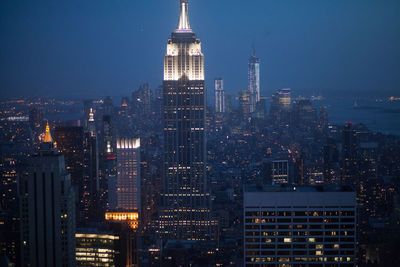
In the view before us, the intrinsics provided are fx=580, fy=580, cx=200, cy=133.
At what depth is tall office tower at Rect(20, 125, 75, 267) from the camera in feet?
25.5

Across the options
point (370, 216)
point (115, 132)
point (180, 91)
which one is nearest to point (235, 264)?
point (370, 216)

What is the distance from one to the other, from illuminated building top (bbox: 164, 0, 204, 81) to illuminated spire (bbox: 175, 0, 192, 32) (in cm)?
83

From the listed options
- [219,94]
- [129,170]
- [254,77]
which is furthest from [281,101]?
[129,170]

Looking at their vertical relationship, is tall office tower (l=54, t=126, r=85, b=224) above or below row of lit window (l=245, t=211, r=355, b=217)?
above

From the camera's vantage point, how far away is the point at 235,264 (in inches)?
401

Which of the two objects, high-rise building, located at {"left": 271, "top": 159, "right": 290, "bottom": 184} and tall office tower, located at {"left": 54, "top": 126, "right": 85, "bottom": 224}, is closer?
tall office tower, located at {"left": 54, "top": 126, "right": 85, "bottom": 224}

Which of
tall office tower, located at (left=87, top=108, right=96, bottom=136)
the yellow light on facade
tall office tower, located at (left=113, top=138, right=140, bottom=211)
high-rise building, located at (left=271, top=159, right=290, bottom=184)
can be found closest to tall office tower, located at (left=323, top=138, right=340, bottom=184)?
high-rise building, located at (left=271, top=159, right=290, bottom=184)

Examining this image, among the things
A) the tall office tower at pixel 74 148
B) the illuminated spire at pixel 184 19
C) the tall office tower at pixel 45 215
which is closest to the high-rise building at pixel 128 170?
the tall office tower at pixel 74 148

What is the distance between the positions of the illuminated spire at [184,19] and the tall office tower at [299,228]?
6847mm

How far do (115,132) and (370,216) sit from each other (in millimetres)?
8385

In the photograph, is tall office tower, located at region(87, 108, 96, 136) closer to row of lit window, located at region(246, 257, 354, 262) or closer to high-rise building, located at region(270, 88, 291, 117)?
high-rise building, located at region(270, 88, 291, 117)

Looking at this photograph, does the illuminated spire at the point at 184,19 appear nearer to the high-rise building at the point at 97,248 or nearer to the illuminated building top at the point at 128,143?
the illuminated building top at the point at 128,143

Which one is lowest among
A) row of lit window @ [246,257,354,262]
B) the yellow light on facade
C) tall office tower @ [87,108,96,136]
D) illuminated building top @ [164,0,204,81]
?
the yellow light on facade

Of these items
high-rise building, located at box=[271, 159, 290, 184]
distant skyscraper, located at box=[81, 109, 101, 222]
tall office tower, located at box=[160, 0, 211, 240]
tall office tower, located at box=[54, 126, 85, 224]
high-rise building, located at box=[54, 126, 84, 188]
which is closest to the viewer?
distant skyscraper, located at box=[81, 109, 101, 222]
